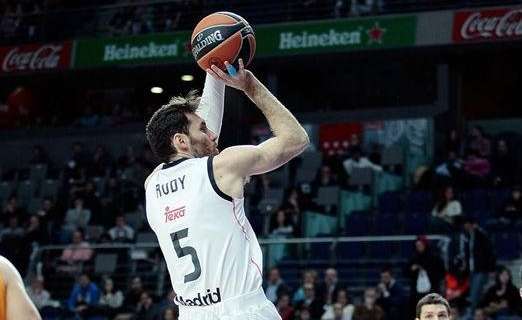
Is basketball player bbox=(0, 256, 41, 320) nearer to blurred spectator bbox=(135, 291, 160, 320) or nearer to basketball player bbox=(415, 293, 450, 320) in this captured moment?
basketball player bbox=(415, 293, 450, 320)

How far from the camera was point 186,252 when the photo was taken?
5602mm

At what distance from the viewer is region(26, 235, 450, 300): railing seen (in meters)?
19.7

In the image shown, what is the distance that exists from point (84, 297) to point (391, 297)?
5.88 m

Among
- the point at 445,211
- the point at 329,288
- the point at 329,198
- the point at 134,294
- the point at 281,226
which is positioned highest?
the point at 329,198

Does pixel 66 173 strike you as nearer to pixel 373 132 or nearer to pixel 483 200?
pixel 373 132

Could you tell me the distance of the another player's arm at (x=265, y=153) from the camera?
541 centimetres

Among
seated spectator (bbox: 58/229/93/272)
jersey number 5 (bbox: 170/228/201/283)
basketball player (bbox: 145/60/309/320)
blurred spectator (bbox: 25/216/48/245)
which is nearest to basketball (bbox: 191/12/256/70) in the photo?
basketball player (bbox: 145/60/309/320)

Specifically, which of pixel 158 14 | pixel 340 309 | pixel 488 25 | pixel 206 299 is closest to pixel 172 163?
pixel 206 299

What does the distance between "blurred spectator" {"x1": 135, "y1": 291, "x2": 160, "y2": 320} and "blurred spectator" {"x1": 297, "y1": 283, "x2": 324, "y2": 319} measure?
2.61 meters

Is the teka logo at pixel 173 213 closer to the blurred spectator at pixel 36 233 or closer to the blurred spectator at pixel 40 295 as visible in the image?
the blurred spectator at pixel 40 295

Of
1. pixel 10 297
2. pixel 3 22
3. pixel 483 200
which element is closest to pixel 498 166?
pixel 483 200

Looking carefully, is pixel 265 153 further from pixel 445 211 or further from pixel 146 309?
pixel 445 211

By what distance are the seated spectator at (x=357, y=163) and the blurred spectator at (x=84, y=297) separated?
592cm

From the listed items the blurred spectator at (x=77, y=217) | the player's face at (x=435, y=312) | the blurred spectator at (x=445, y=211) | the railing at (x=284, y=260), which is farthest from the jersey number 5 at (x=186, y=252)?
the blurred spectator at (x=77, y=217)
